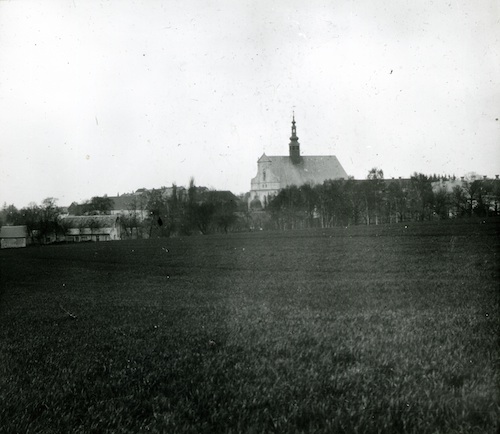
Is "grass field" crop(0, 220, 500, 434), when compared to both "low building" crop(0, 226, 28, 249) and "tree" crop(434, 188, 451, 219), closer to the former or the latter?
"tree" crop(434, 188, 451, 219)

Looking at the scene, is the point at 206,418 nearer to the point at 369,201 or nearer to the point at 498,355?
the point at 498,355

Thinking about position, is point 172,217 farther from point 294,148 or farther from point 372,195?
point 294,148

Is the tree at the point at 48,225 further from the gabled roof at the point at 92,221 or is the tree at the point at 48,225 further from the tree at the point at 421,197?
the tree at the point at 421,197

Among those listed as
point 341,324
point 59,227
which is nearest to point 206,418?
point 341,324

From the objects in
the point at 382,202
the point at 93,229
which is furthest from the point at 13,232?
the point at 382,202

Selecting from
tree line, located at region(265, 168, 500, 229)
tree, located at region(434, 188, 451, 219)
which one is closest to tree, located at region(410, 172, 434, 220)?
tree line, located at region(265, 168, 500, 229)

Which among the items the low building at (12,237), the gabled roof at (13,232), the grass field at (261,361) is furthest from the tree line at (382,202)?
the grass field at (261,361)
